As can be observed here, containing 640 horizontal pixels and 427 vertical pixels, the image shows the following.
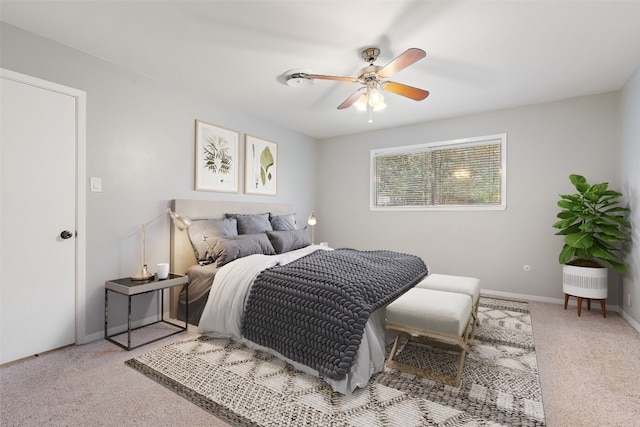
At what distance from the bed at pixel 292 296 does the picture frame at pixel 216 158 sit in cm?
30

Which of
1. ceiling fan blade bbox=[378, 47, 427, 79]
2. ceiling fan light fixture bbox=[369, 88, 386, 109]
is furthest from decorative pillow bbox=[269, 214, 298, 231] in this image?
ceiling fan blade bbox=[378, 47, 427, 79]

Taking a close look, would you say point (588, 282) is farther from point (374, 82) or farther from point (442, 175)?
point (374, 82)

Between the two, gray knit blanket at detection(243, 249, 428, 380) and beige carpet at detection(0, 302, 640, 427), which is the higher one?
gray knit blanket at detection(243, 249, 428, 380)

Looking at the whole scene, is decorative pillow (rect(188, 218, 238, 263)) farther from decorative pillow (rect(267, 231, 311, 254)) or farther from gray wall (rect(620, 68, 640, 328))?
gray wall (rect(620, 68, 640, 328))

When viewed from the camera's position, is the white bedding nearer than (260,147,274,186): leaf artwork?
Yes

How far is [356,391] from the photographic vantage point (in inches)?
73.3

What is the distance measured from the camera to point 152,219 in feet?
9.93

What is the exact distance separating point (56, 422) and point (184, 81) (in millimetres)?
2901

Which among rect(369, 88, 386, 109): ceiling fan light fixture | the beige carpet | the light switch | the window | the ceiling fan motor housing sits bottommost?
the beige carpet

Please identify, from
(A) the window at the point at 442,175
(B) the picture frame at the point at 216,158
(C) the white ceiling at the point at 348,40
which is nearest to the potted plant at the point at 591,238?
(A) the window at the point at 442,175

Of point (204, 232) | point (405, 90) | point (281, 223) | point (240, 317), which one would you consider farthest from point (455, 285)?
point (204, 232)

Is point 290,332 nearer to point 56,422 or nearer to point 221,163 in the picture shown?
point 56,422

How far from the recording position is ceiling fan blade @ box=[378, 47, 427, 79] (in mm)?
1979

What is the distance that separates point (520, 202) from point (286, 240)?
3.01 metres
